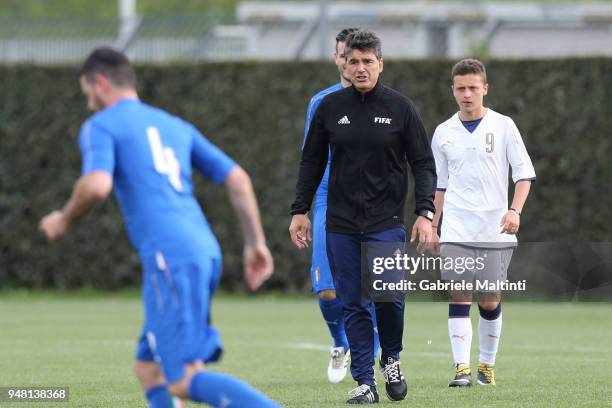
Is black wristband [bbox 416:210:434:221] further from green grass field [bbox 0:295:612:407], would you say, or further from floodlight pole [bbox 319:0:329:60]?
floodlight pole [bbox 319:0:329:60]

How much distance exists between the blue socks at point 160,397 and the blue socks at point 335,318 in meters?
4.34

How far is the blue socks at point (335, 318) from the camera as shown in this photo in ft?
35.6

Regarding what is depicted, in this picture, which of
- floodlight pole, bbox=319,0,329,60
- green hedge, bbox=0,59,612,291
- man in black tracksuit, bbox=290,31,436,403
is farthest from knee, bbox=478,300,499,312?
floodlight pole, bbox=319,0,329,60

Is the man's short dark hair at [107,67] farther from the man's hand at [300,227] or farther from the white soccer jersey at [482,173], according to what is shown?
the white soccer jersey at [482,173]

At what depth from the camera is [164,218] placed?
20.6 feet

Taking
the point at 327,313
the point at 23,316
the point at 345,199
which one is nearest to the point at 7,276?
the point at 23,316

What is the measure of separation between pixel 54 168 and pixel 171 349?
16.7m

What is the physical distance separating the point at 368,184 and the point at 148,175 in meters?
3.03

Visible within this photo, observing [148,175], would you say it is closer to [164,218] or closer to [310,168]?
[164,218]

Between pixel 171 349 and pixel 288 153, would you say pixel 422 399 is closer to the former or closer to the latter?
pixel 171 349

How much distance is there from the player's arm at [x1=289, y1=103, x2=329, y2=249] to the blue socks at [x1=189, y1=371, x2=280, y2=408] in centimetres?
331

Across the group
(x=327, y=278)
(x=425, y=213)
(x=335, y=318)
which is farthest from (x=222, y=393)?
(x=335, y=318)

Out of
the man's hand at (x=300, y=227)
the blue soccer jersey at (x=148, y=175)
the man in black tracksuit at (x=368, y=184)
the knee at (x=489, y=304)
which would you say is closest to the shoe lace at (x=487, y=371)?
the knee at (x=489, y=304)

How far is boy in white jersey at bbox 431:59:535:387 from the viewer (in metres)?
9.92
